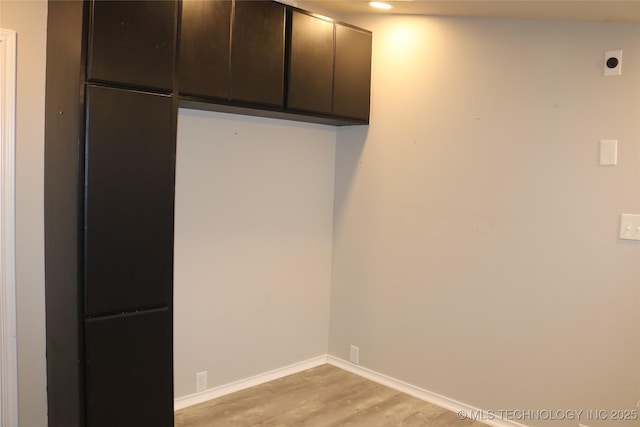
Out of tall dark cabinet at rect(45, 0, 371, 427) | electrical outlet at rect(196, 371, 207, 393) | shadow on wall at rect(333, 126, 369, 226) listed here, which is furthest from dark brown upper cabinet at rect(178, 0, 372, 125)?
electrical outlet at rect(196, 371, 207, 393)

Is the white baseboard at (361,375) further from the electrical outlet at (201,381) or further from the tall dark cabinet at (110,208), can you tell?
the tall dark cabinet at (110,208)

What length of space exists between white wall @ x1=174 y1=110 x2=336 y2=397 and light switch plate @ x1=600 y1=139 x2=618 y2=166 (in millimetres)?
1916

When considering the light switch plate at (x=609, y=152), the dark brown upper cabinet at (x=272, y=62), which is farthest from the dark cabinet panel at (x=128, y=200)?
the light switch plate at (x=609, y=152)

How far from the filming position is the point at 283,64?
10.5ft

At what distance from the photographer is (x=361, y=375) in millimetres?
3863

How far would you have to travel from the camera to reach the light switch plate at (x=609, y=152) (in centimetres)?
269

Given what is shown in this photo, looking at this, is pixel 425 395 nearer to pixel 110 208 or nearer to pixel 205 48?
pixel 110 208

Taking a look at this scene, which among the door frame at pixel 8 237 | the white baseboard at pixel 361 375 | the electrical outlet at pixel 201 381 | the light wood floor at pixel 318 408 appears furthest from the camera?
the electrical outlet at pixel 201 381

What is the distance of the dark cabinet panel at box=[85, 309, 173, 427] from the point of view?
6.91 ft

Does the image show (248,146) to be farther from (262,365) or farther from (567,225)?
(567,225)

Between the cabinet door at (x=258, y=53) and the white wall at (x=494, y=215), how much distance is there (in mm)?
875

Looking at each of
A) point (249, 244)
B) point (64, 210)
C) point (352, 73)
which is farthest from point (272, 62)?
point (64, 210)

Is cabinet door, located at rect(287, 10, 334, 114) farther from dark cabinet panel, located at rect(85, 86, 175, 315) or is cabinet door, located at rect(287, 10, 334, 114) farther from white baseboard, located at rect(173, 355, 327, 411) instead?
white baseboard, located at rect(173, 355, 327, 411)

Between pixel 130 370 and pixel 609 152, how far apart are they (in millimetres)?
2596
